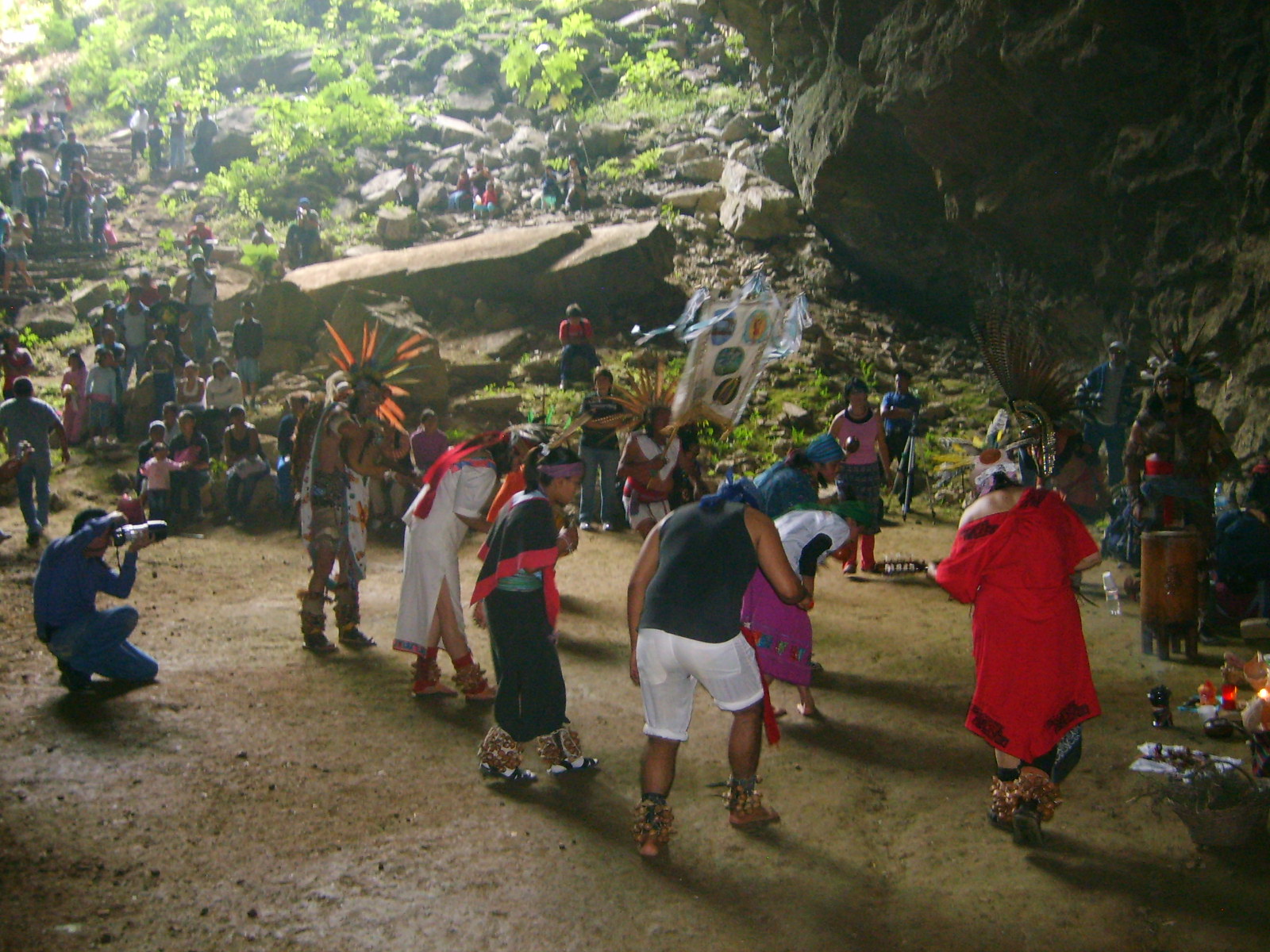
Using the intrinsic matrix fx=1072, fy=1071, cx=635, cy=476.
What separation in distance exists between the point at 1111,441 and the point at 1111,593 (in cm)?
344

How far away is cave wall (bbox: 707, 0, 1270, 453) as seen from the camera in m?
11.8

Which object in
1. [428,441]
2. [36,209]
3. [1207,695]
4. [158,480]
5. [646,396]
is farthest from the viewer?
[36,209]

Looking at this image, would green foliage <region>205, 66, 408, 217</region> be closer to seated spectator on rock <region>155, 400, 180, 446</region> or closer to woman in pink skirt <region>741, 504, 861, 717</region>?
seated spectator on rock <region>155, 400, 180, 446</region>

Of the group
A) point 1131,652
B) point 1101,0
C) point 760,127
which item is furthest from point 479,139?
point 1131,652

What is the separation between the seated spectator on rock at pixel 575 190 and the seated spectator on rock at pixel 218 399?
11.4m

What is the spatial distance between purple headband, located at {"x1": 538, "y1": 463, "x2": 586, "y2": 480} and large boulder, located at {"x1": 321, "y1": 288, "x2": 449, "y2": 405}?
935 cm

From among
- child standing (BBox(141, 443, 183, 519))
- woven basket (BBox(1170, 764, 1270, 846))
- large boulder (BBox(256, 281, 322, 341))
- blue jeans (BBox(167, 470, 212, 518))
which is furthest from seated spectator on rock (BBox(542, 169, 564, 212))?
woven basket (BBox(1170, 764, 1270, 846))

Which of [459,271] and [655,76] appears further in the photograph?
[655,76]

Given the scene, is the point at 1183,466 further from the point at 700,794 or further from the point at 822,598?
the point at 700,794

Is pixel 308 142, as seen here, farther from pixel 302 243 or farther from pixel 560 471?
pixel 560 471

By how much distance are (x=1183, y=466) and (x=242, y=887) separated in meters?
7.20

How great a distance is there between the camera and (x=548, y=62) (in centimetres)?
3052

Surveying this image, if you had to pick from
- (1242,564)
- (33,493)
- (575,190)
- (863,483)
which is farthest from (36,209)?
(1242,564)

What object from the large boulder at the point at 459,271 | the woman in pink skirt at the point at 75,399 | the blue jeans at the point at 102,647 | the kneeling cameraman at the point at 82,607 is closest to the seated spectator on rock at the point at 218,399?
the woman in pink skirt at the point at 75,399
